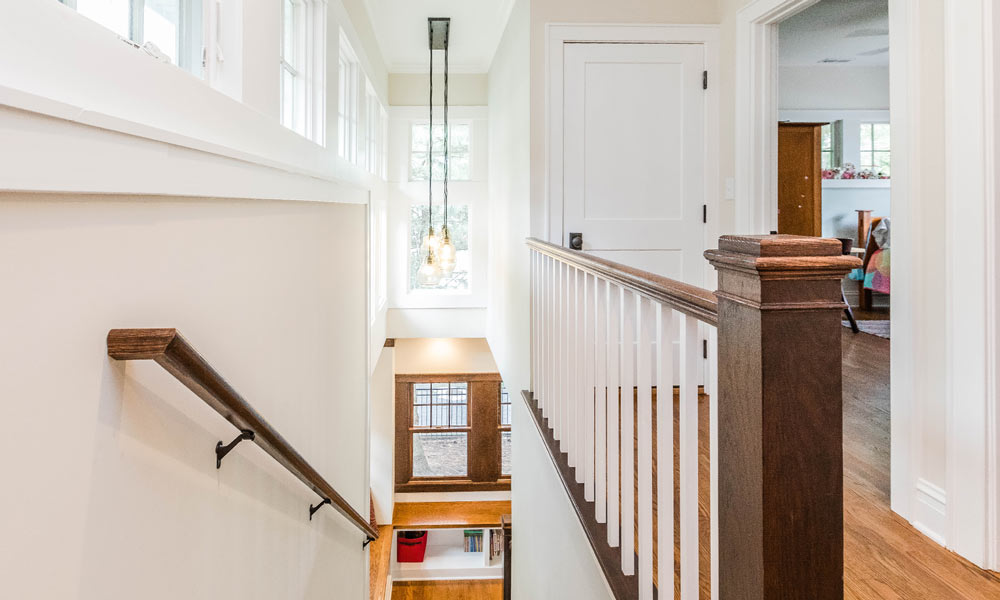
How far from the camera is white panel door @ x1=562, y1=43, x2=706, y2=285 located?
3.50 metres

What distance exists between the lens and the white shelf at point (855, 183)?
7.38 m

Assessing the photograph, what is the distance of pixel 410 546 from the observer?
25.0 ft

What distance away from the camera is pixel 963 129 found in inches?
74.2

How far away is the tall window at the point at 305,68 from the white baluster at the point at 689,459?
2098mm

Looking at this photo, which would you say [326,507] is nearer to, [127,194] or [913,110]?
[127,194]

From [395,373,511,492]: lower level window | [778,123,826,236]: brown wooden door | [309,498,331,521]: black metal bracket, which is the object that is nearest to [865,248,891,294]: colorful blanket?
[778,123,826,236]: brown wooden door

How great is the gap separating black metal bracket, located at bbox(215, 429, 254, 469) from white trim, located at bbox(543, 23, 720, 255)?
239cm

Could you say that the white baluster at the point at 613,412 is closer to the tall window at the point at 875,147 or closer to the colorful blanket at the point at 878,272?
the colorful blanket at the point at 878,272

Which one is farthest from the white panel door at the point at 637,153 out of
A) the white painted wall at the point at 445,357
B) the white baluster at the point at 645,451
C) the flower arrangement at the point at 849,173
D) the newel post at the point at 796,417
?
the flower arrangement at the point at 849,173

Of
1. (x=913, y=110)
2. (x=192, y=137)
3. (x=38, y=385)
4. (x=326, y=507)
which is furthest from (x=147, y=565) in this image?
(x=913, y=110)

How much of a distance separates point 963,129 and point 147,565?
2.31 meters

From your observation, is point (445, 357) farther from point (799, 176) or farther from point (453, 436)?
point (799, 176)

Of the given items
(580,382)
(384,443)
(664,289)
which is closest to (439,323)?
(384,443)

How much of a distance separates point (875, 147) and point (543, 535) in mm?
6740
